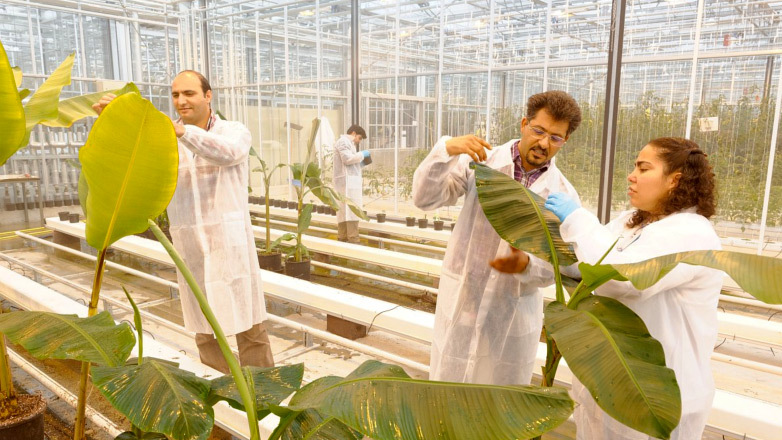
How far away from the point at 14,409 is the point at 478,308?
1558 mm

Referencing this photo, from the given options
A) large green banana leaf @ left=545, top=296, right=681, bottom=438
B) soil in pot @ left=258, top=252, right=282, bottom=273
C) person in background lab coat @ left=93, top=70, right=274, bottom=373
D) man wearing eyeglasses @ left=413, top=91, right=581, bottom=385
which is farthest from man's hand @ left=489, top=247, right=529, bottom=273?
soil in pot @ left=258, top=252, right=282, bottom=273

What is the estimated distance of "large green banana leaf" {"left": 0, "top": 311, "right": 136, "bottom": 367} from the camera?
39.4 inches

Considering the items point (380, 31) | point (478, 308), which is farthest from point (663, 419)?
point (380, 31)

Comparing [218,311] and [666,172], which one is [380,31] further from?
[666,172]

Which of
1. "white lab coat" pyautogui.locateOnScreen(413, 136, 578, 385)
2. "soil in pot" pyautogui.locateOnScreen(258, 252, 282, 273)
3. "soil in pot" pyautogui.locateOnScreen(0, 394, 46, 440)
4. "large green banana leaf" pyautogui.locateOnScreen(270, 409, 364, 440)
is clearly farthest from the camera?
"soil in pot" pyautogui.locateOnScreen(258, 252, 282, 273)

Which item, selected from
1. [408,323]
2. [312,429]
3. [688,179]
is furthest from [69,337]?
[408,323]

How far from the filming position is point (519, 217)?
1177 millimetres

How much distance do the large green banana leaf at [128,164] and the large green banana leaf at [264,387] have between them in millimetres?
379

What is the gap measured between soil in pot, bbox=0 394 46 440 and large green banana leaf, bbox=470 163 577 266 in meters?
1.59

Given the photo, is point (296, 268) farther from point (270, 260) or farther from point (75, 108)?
point (75, 108)

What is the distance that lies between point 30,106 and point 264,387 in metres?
1.00

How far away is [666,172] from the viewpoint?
1.29 m

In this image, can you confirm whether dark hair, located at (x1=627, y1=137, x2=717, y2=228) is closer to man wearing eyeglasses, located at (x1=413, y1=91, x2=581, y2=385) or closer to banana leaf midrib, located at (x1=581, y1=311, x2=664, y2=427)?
man wearing eyeglasses, located at (x1=413, y1=91, x2=581, y2=385)

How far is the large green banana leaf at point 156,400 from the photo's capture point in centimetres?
85
